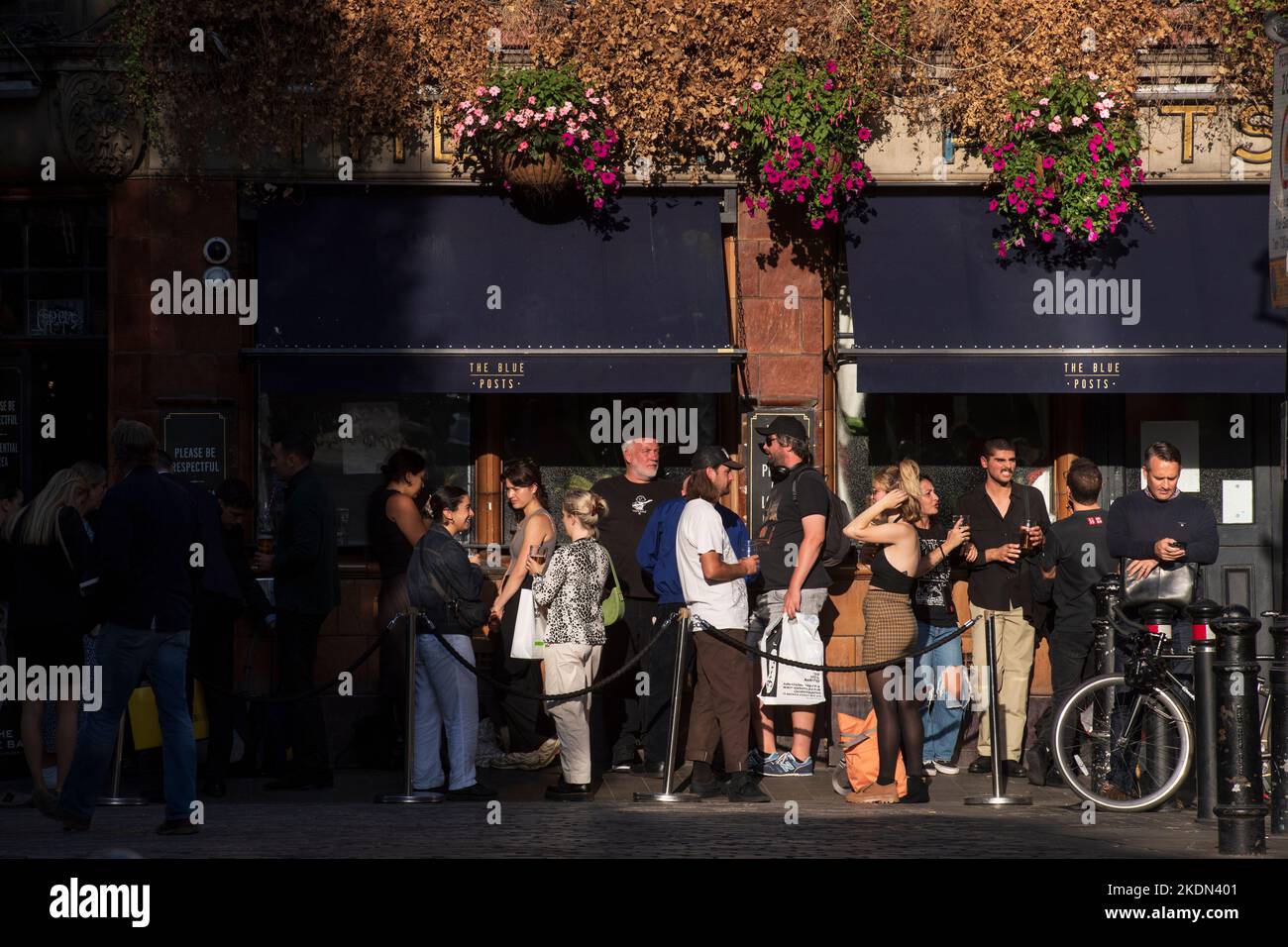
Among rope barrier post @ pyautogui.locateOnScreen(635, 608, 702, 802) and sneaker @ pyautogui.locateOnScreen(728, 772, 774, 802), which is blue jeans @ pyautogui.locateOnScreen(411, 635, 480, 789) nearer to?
rope barrier post @ pyautogui.locateOnScreen(635, 608, 702, 802)

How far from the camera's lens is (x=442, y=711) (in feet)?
38.7

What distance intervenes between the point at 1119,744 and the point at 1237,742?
6.11 feet

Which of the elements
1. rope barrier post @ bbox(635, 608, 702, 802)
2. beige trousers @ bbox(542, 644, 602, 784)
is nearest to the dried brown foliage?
rope barrier post @ bbox(635, 608, 702, 802)

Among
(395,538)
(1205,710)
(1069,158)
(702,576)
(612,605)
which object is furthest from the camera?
(1069,158)

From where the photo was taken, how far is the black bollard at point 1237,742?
945cm

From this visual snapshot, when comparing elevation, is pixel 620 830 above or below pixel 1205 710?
below

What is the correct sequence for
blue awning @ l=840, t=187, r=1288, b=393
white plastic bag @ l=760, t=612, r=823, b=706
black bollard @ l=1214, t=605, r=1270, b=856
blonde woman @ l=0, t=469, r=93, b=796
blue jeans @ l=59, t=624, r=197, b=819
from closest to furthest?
1. black bollard @ l=1214, t=605, r=1270, b=856
2. blue jeans @ l=59, t=624, r=197, b=819
3. blonde woman @ l=0, t=469, r=93, b=796
4. white plastic bag @ l=760, t=612, r=823, b=706
5. blue awning @ l=840, t=187, r=1288, b=393

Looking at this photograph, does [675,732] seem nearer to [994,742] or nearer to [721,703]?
[721,703]

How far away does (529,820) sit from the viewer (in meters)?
10.8

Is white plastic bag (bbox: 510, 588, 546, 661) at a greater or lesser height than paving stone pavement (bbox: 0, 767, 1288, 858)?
greater

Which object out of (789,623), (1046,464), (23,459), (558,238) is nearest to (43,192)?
(23,459)

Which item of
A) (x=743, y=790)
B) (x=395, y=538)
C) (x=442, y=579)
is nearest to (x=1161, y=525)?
(x=743, y=790)

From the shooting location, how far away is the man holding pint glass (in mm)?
12945

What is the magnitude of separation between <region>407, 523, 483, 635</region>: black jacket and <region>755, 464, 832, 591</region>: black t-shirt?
2.14m
